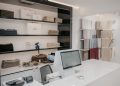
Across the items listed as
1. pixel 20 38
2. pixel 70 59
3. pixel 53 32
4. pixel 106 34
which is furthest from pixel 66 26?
Answer: pixel 70 59

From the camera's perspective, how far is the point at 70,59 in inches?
75.6

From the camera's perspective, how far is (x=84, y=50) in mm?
4211

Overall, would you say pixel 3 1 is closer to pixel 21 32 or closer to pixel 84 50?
pixel 21 32

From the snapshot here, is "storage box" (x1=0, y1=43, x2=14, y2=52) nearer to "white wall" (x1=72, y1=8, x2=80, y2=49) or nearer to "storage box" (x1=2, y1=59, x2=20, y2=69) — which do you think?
"storage box" (x1=2, y1=59, x2=20, y2=69)

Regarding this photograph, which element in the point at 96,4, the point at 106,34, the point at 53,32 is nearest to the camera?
the point at 96,4

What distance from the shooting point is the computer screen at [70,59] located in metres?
1.84

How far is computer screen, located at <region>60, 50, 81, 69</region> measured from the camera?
1.84 metres

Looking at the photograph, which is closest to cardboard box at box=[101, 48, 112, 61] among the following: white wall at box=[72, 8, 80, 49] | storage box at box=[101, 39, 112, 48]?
storage box at box=[101, 39, 112, 48]

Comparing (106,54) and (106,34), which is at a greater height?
(106,34)

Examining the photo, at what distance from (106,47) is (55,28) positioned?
2031mm

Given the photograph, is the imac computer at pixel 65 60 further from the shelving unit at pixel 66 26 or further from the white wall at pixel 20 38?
the shelving unit at pixel 66 26

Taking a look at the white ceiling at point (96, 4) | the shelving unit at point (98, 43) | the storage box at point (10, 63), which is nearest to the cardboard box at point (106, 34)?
the shelving unit at point (98, 43)

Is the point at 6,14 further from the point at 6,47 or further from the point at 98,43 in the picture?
the point at 98,43

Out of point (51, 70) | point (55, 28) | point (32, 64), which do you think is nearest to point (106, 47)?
point (55, 28)
